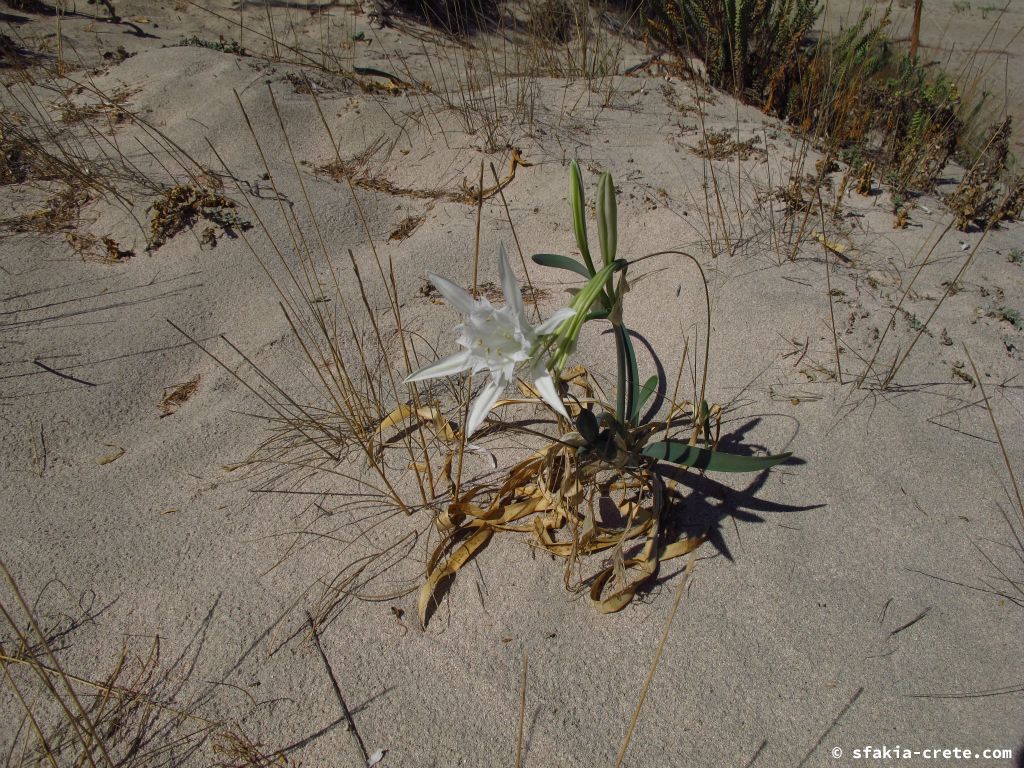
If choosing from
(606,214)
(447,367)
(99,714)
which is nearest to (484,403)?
(447,367)

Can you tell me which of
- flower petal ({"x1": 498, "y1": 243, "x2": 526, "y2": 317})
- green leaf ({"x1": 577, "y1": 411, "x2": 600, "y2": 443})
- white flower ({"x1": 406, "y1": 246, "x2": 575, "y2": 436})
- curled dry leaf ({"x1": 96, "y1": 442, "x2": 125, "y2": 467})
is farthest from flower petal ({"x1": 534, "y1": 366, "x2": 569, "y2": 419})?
curled dry leaf ({"x1": 96, "y1": 442, "x2": 125, "y2": 467})

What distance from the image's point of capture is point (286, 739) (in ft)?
4.20

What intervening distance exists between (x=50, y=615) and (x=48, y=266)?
1667 mm

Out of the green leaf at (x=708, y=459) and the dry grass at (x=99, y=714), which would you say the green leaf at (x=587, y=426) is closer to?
the green leaf at (x=708, y=459)

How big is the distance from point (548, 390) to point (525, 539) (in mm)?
668

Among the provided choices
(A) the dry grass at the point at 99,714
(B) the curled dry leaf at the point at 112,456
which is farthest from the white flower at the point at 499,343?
(B) the curled dry leaf at the point at 112,456

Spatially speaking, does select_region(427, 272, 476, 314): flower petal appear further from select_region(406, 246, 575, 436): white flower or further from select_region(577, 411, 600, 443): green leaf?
select_region(577, 411, 600, 443): green leaf

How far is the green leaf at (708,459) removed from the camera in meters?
1.31

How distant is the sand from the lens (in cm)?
129

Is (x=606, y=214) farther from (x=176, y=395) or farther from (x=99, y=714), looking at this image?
(x=176, y=395)

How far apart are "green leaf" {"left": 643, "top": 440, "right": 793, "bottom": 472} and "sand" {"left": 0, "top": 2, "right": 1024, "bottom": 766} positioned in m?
0.28

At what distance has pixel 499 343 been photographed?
1.15m

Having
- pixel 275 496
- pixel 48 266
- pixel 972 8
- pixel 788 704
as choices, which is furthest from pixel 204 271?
pixel 972 8

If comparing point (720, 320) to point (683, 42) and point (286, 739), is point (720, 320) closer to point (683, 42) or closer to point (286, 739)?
point (286, 739)
